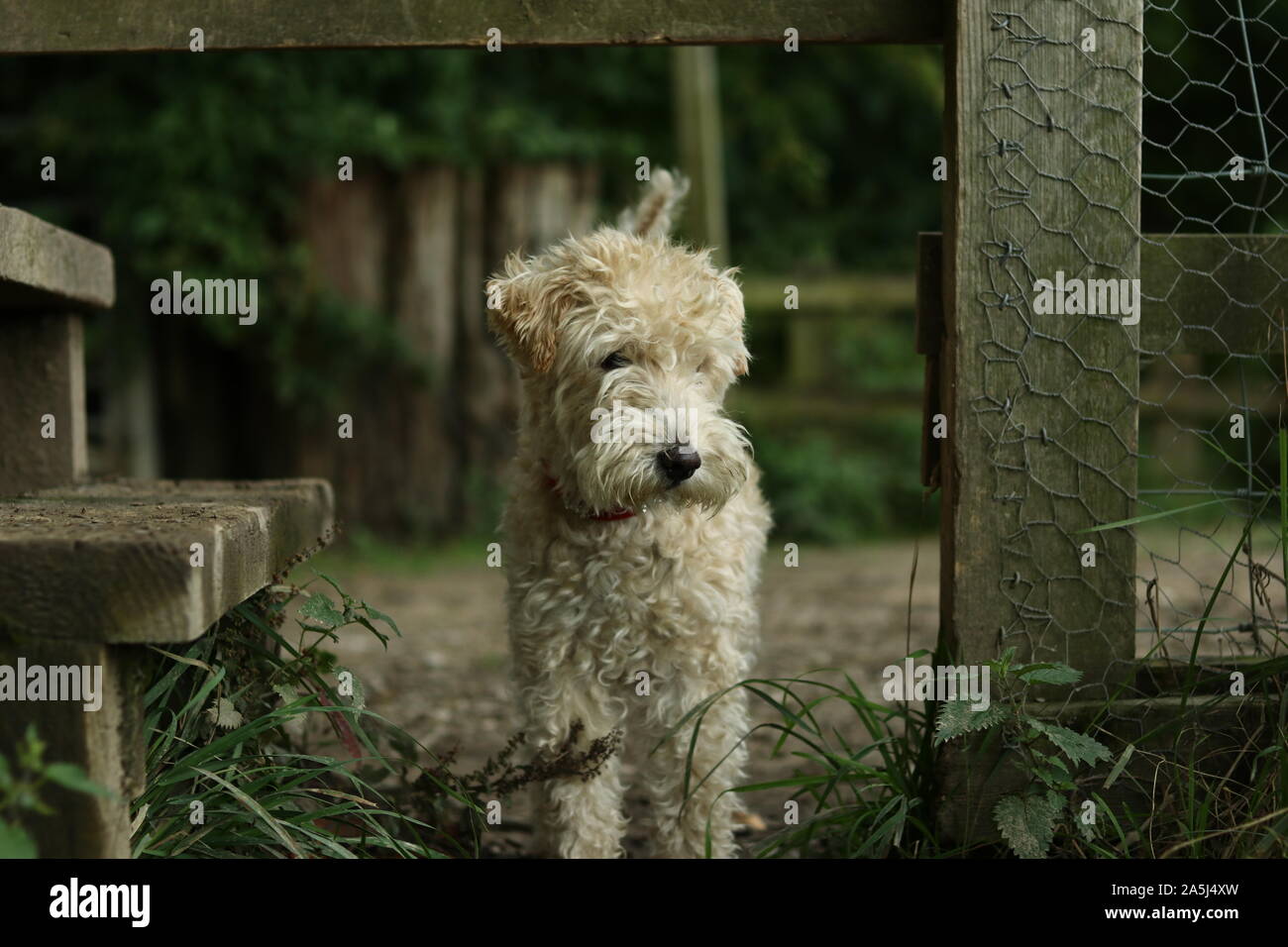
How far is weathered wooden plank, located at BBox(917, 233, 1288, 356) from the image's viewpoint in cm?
300

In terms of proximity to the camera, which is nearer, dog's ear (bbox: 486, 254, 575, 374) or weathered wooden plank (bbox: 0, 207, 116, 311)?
weathered wooden plank (bbox: 0, 207, 116, 311)

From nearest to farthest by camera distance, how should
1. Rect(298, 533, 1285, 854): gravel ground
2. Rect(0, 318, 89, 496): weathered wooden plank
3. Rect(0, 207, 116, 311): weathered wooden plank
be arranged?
Rect(0, 207, 116, 311): weathered wooden plank, Rect(0, 318, 89, 496): weathered wooden plank, Rect(298, 533, 1285, 854): gravel ground

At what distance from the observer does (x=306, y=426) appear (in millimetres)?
8711

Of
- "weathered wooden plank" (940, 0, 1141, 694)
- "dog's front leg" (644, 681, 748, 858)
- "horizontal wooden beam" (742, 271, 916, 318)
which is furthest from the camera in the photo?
"horizontal wooden beam" (742, 271, 916, 318)

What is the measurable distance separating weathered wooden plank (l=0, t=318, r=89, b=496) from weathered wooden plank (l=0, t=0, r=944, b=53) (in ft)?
3.60

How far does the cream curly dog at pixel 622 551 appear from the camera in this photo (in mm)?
3193

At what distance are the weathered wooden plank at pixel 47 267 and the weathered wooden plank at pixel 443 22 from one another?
26 centimetres

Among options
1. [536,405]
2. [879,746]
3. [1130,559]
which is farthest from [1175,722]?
[536,405]

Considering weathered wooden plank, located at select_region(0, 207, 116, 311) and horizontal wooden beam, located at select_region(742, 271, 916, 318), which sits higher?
horizontal wooden beam, located at select_region(742, 271, 916, 318)

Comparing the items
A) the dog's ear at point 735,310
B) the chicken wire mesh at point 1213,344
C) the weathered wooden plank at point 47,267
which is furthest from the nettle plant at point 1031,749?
the weathered wooden plank at point 47,267

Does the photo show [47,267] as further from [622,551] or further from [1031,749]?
[1031,749]

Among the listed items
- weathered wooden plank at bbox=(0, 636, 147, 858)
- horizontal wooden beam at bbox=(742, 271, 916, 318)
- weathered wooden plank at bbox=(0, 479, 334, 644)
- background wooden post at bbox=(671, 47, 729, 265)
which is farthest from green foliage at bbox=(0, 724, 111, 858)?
horizontal wooden beam at bbox=(742, 271, 916, 318)

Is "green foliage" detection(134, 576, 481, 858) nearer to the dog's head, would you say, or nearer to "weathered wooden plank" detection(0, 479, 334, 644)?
"weathered wooden plank" detection(0, 479, 334, 644)

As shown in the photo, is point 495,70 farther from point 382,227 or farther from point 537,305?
point 537,305
